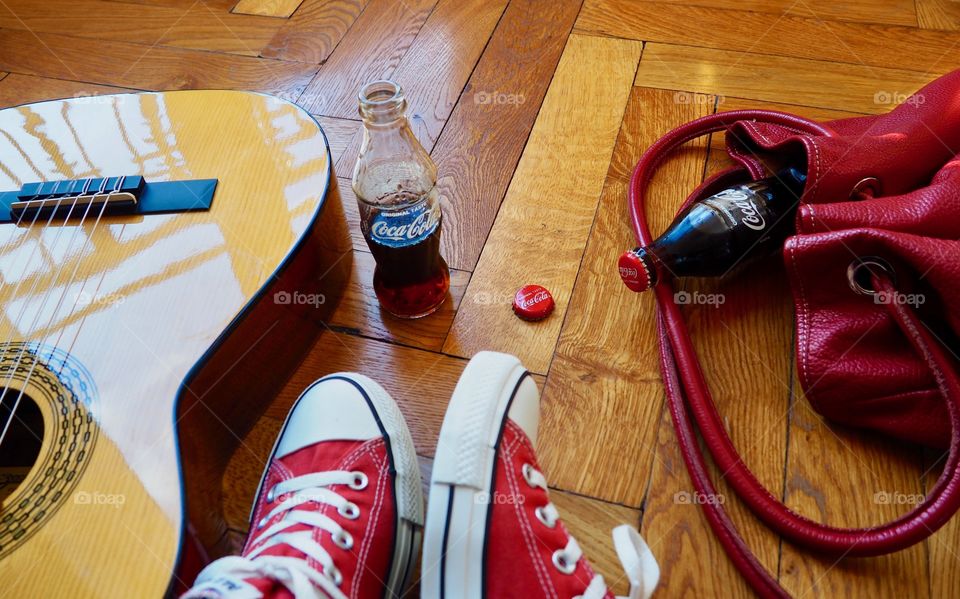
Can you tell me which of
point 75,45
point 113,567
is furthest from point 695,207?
point 75,45

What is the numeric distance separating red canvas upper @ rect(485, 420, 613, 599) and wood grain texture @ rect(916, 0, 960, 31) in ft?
3.60

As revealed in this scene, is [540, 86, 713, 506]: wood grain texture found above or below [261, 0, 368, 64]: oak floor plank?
below

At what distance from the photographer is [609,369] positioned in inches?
31.3

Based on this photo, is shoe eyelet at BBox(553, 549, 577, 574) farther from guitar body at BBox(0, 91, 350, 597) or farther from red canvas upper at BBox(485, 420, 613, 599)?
guitar body at BBox(0, 91, 350, 597)

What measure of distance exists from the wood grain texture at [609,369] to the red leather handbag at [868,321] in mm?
35

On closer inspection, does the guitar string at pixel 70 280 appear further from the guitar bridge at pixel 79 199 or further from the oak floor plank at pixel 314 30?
the oak floor plank at pixel 314 30

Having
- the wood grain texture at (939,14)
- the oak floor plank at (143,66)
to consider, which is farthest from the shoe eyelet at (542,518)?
the wood grain texture at (939,14)

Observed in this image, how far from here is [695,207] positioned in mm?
805

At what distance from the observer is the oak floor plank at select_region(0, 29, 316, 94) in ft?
3.93

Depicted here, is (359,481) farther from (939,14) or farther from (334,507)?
(939,14)

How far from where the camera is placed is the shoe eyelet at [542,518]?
61cm

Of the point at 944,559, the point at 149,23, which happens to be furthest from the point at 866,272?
the point at 149,23

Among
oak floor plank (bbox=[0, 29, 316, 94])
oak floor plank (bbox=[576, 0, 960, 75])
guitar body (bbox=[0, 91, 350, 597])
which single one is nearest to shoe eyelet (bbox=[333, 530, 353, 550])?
guitar body (bbox=[0, 91, 350, 597])

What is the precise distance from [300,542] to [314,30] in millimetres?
996
